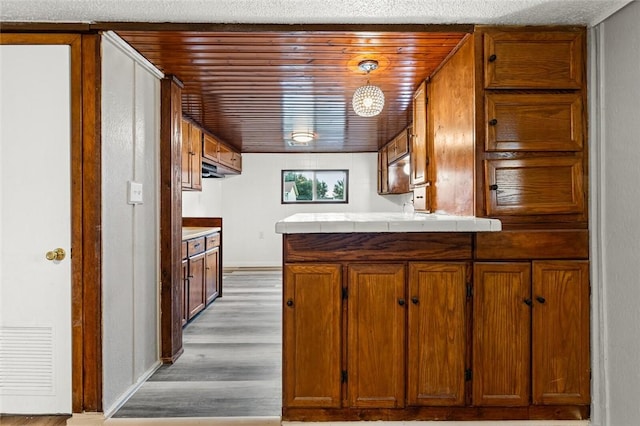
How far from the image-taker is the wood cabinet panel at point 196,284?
336 cm

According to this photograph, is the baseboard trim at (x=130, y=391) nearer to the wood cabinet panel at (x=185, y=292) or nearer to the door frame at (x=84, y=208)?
the door frame at (x=84, y=208)

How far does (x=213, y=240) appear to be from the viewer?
13.6ft

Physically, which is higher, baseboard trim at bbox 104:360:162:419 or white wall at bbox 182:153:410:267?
white wall at bbox 182:153:410:267

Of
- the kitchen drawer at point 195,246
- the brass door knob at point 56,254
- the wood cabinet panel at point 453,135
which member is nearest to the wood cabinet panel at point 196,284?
the kitchen drawer at point 195,246

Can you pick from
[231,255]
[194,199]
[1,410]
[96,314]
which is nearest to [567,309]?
[96,314]

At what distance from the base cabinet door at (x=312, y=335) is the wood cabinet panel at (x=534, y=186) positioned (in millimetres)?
891

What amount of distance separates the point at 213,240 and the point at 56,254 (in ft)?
7.67

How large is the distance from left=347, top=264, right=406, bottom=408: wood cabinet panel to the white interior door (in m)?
1.39

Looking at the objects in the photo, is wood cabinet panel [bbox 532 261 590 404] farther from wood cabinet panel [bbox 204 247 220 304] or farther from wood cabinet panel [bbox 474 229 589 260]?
wood cabinet panel [bbox 204 247 220 304]

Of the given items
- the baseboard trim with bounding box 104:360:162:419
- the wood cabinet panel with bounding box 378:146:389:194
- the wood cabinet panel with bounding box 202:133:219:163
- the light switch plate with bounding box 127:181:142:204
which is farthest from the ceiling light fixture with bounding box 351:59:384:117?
the wood cabinet panel with bounding box 378:146:389:194

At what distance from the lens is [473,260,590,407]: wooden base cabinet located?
178 centimetres

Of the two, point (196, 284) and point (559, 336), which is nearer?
point (559, 336)

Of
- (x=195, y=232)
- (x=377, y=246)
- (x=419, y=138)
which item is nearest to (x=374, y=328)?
(x=377, y=246)

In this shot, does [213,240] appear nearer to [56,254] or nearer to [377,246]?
[56,254]
